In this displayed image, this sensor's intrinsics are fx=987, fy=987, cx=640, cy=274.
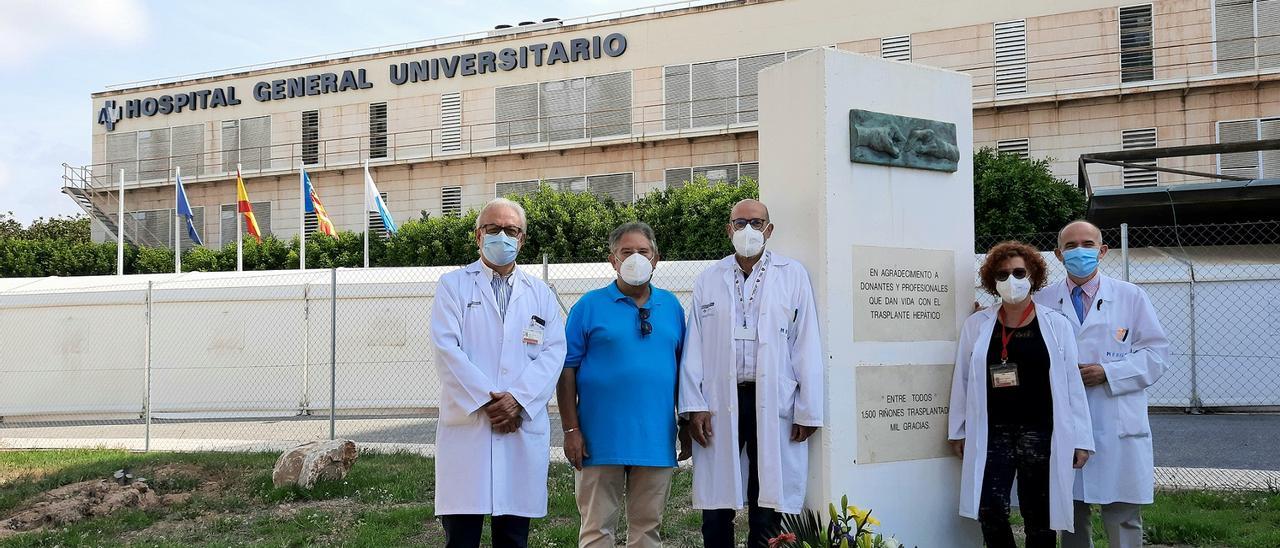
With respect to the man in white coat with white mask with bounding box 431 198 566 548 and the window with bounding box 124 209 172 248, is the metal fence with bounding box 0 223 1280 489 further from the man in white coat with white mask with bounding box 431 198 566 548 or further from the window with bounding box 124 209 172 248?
the window with bounding box 124 209 172 248

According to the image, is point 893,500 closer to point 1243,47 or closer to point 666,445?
point 666,445

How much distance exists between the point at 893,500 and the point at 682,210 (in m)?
19.6

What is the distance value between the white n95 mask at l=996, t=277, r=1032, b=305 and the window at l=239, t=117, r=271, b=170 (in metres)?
31.9

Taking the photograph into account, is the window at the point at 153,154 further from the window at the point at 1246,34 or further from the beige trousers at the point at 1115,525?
the beige trousers at the point at 1115,525

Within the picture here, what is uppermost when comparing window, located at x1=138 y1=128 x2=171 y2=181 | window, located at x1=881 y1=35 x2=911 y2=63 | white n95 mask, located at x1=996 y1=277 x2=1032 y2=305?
window, located at x1=881 y1=35 x2=911 y2=63

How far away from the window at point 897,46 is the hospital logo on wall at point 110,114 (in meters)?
26.8

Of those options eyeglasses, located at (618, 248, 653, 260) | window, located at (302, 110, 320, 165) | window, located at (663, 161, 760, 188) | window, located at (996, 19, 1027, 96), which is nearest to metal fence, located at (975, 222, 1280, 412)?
eyeglasses, located at (618, 248, 653, 260)

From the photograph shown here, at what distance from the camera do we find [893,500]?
5.42m

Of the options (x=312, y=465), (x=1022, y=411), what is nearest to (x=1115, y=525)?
(x=1022, y=411)

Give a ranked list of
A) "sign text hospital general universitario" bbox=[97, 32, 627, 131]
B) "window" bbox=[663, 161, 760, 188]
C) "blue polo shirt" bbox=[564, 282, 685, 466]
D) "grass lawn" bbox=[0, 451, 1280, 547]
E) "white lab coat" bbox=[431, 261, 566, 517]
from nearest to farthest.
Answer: "white lab coat" bbox=[431, 261, 566, 517] < "blue polo shirt" bbox=[564, 282, 685, 466] < "grass lawn" bbox=[0, 451, 1280, 547] < "window" bbox=[663, 161, 760, 188] < "sign text hospital general universitario" bbox=[97, 32, 627, 131]

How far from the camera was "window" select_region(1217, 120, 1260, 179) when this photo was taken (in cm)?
2400

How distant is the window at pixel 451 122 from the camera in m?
31.2

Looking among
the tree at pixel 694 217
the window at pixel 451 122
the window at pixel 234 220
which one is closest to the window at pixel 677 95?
the tree at pixel 694 217

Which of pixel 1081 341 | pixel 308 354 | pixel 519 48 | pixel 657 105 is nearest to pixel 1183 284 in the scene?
pixel 1081 341
